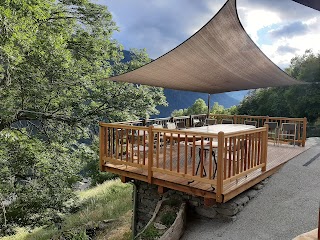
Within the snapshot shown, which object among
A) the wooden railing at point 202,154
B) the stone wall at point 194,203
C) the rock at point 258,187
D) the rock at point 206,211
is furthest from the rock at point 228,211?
the rock at point 258,187

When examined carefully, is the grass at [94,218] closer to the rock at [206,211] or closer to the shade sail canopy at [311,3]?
the rock at [206,211]

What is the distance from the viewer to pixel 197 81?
7.45m

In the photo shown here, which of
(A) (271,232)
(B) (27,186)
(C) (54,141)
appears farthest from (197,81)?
(B) (27,186)

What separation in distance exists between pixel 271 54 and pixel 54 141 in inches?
289

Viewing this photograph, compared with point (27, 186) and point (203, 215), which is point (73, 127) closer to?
point (27, 186)

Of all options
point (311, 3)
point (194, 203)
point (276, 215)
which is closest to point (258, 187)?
point (276, 215)

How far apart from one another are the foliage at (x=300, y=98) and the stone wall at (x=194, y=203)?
18.1 m

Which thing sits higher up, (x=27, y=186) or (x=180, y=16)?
(x=180, y=16)

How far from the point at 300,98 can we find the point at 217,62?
19.9m

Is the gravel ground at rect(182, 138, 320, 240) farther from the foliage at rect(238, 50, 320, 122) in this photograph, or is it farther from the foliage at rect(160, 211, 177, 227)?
the foliage at rect(238, 50, 320, 122)

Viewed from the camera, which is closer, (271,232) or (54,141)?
(271,232)

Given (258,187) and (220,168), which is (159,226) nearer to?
(220,168)

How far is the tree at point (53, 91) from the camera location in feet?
21.7

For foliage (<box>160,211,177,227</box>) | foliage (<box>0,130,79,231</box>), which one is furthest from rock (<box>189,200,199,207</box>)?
foliage (<box>0,130,79,231</box>)
